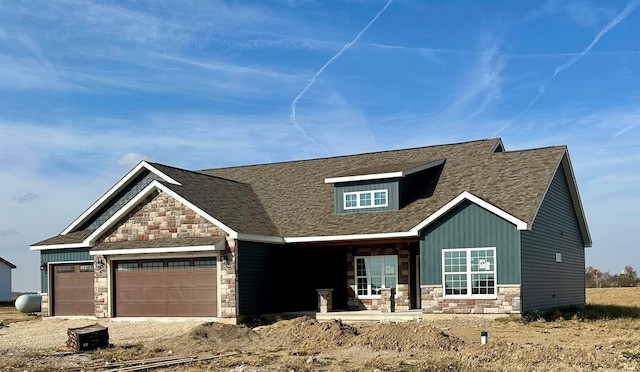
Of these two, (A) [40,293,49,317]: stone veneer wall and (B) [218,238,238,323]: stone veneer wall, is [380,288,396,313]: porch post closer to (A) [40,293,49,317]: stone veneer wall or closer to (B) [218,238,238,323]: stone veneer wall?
(B) [218,238,238,323]: stone veneer wall

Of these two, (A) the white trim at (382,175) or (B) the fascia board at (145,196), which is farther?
(A) the white trim at (382,175)

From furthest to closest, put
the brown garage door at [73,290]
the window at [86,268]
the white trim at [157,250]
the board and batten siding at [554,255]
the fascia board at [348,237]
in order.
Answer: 1. the window at [86,268]
2. the brown garage door at [73,290]
3. the fascia board at [348,237]
4. the white trim at [157,250]
5. the board and batten siding at [554,255]

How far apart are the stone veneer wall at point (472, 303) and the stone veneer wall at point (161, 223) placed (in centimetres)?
756

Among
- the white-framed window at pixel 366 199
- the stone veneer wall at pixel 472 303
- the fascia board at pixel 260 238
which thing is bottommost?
the stone veneer wall at pixel 472 303

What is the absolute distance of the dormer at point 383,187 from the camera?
28.2m

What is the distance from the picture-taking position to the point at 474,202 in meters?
24.5

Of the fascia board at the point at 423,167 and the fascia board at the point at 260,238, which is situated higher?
the fascia board at the point at 423,167

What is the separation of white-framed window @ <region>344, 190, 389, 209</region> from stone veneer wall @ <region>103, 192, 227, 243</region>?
571 centimetres

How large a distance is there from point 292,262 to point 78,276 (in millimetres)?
8538

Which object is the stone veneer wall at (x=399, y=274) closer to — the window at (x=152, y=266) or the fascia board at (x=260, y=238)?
the fascia board at (x=260, y=238)

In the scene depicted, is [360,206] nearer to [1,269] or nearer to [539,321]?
[539,321]

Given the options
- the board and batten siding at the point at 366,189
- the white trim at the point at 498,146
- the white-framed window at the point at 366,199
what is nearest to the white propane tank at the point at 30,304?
the board and batten siding at the point at 366,189

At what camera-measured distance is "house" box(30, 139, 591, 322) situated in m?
24.7

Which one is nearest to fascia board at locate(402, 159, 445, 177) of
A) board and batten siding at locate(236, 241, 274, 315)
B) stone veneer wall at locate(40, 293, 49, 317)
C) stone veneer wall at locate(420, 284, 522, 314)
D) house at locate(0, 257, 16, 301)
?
stone veneer wall at locate(420, 284, 522, 314)
